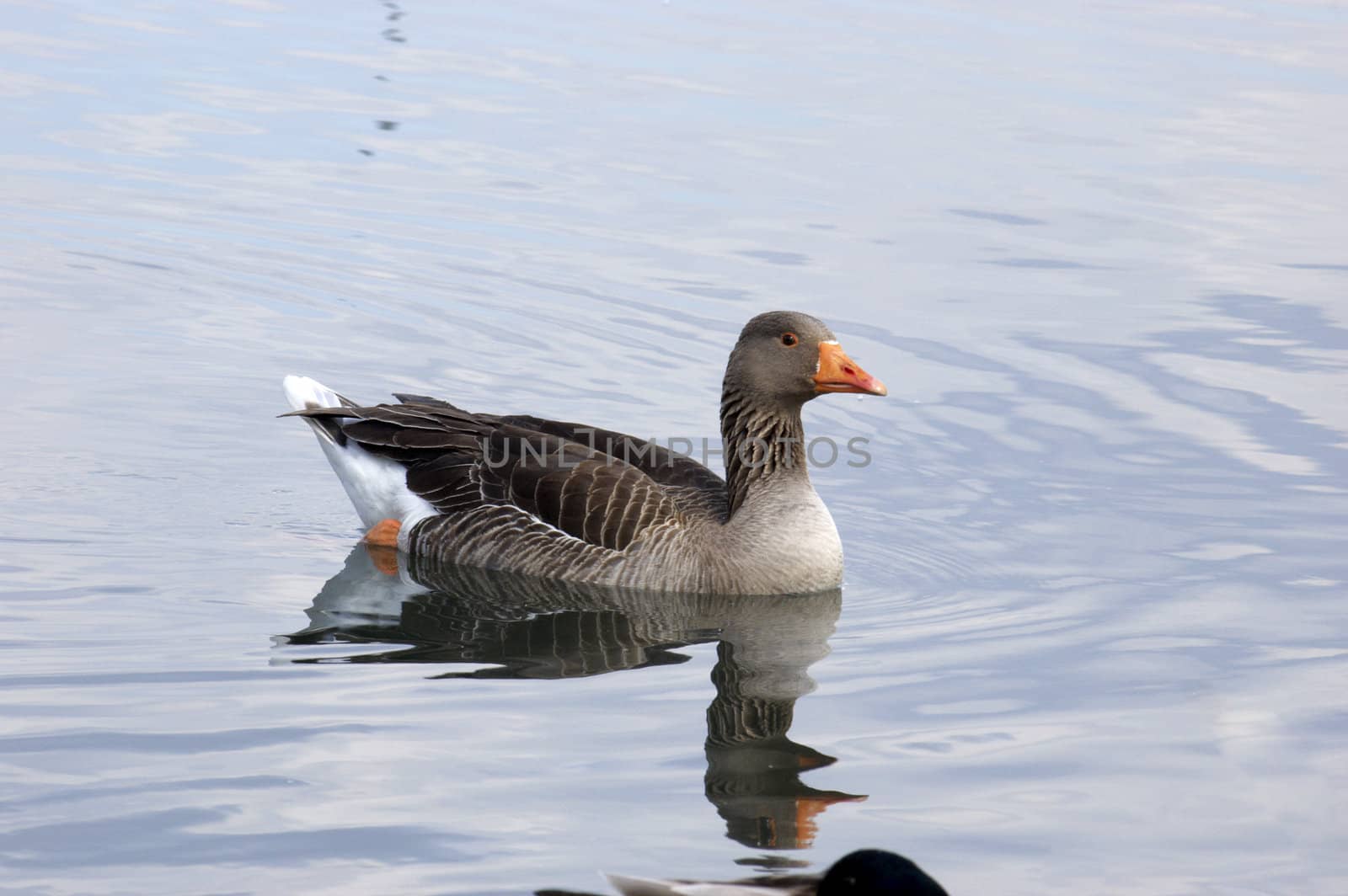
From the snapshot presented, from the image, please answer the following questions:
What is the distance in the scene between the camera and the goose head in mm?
10375

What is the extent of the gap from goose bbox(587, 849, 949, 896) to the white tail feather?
645 cm

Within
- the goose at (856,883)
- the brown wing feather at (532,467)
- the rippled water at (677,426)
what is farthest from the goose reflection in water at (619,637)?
the goose at (856,883)

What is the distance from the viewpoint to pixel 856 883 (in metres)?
4.87

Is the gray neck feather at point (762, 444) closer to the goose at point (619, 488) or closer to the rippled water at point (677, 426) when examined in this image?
the goose at point (619, 488)

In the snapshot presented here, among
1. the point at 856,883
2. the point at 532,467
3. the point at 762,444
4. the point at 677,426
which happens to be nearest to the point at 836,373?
the point at 762,444

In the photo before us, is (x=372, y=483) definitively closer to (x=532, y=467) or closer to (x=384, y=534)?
(x=384, y=534)

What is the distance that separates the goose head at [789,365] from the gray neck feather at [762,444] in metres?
0.04

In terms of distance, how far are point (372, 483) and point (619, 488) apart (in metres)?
1.73

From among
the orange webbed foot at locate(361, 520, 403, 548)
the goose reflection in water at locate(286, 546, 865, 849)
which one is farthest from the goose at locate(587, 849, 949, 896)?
the orange webbed foot at locate(361, 520, 403, 548)

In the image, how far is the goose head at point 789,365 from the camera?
1038 centimetres

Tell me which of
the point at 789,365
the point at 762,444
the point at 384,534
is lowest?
the point at 384,534

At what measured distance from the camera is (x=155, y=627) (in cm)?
915

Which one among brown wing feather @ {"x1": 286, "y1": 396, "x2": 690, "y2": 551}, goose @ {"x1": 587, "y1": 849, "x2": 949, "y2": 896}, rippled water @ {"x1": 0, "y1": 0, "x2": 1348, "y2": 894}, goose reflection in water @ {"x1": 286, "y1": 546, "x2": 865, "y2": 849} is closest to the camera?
goose @ {"x1": 587, "y1": 849, "x2": 949, "y2": 896}

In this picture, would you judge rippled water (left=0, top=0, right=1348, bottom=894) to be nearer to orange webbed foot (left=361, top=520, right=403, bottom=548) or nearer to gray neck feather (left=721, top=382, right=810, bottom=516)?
orange webbed foot (left=361, top=520, right=403, bottom=548)
